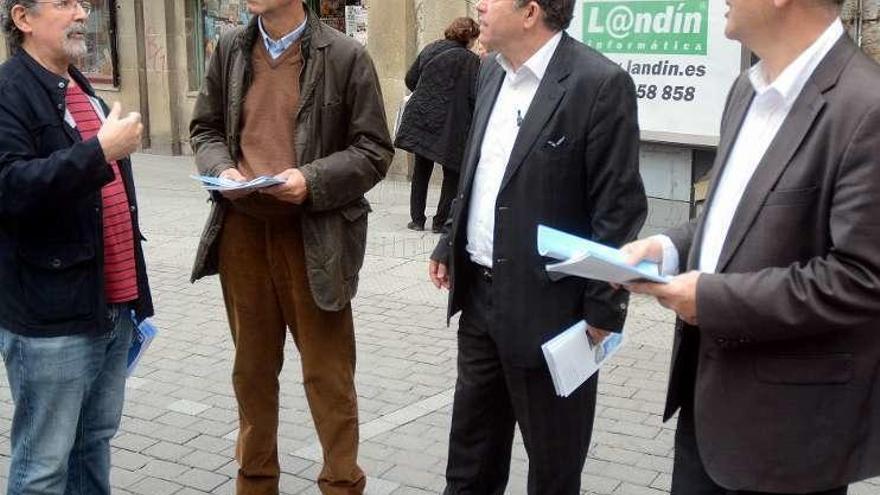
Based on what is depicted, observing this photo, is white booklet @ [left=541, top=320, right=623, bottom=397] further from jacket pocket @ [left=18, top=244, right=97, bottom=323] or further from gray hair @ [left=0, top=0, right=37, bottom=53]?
gray hair @ [left=0, top=0, right=37, bottom=53]

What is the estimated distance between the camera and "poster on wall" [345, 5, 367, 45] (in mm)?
13281

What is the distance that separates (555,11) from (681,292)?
1254 millimetres

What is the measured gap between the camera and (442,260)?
3725 millimetres

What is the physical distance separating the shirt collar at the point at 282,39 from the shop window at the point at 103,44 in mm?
12872

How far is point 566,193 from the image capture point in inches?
126

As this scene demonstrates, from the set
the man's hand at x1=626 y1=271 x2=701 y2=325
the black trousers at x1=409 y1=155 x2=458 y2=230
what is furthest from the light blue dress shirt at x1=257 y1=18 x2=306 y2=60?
the black trousers at x1=409 y1=155 x2=458 y2=230

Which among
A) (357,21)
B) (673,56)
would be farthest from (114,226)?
(357,21)

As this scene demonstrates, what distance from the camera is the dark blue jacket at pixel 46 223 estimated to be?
304 cm

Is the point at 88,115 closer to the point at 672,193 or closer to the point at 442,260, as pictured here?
the point at 442,260

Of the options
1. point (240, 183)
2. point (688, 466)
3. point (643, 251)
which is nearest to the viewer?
point (643, 251)

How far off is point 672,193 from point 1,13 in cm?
534

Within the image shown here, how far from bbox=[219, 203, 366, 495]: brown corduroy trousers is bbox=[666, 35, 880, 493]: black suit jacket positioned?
1.80 meters

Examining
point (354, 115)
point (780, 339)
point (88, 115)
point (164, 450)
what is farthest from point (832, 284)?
point (164, 450)

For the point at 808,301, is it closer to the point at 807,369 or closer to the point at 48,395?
the point at 807,369
